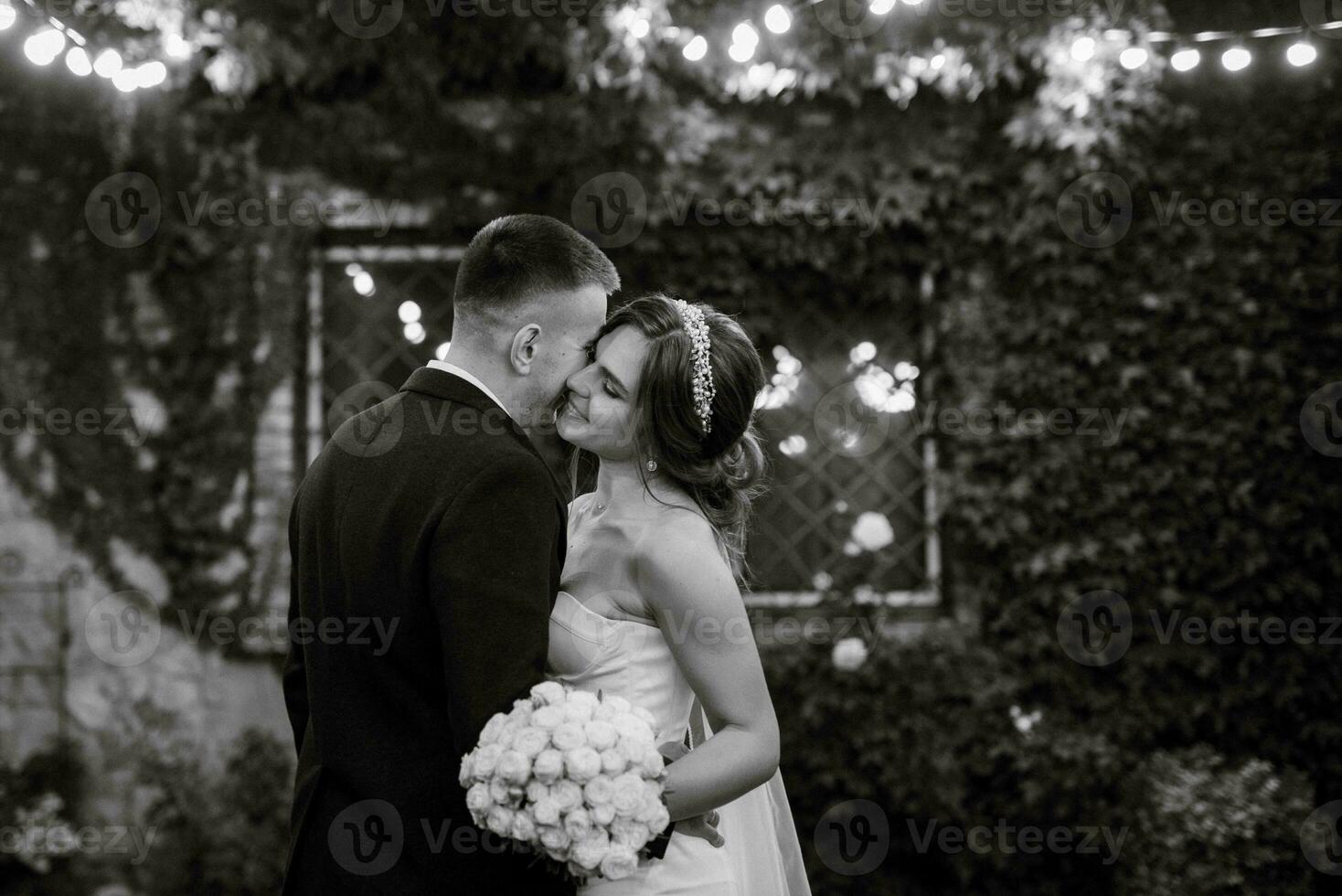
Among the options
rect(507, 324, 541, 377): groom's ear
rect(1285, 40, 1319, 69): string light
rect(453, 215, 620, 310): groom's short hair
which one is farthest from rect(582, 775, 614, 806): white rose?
rect(1285, 40, 1319, 69): string light

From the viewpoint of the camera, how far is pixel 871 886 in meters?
4.48

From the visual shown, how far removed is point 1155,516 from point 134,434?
17.2 feet

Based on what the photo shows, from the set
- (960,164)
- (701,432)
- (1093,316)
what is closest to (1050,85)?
(960,164)

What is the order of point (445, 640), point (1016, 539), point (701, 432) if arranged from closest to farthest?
1. point (445, 640)
2. point (701, 432)
3. point (1016, 539)

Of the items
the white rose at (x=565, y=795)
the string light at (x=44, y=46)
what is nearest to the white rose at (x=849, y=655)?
the white rose at (x=565, y=795)

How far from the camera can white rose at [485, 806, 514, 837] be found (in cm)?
159

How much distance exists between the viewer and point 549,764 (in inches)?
60.8

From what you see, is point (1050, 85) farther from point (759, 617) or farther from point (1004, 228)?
point (759, 617)

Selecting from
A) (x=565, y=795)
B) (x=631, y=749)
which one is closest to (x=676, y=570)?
(x=631, y=749)

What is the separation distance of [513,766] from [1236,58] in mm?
5011

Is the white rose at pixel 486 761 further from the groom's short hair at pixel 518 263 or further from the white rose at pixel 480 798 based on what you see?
the groom's short hair at pixel 518 263

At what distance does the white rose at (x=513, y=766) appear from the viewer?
5.02ft

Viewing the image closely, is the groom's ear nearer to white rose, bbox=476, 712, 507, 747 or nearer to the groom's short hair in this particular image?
the groom's short hair

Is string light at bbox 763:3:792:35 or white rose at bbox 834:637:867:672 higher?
string light at bbox 763:3:792:35
